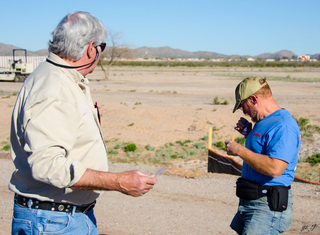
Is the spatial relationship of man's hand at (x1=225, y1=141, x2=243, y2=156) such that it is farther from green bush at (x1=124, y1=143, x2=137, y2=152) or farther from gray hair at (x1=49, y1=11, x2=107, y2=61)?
green bush at (x1=124, y1=143, x2=137, y2=152)

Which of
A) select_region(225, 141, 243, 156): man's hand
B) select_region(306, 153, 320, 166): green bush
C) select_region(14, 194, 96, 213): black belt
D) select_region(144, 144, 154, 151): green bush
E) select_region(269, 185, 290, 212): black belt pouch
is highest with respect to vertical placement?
select_region(225, 141, 243, 156): man's hand

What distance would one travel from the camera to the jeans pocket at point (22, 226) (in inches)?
93.4

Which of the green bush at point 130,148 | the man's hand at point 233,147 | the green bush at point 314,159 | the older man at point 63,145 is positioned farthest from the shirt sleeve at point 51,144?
the green bush at point 130,148

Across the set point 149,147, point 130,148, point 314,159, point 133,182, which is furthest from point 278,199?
point 149,147

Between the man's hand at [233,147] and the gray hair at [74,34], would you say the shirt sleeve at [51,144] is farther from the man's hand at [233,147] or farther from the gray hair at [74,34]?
the man's hand at [233,147]

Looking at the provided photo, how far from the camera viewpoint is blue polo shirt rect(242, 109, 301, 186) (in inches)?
123

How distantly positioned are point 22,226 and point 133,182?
721 mm

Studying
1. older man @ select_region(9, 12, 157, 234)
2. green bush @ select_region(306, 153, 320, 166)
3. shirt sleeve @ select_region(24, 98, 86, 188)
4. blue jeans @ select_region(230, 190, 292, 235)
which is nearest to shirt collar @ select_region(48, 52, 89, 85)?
older man @ select_region(9, 12, 157, 234)

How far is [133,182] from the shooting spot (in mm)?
2252

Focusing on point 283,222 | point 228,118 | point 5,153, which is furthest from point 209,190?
point 228,118

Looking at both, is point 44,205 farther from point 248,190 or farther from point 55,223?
point 248,190

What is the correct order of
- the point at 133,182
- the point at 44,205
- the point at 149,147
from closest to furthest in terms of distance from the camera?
the point at 133,182 < the point at 44,205 < the point at 149,147

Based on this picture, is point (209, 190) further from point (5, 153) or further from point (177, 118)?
point (177, 118)

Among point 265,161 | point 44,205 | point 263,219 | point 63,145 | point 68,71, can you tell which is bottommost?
point 263,219
